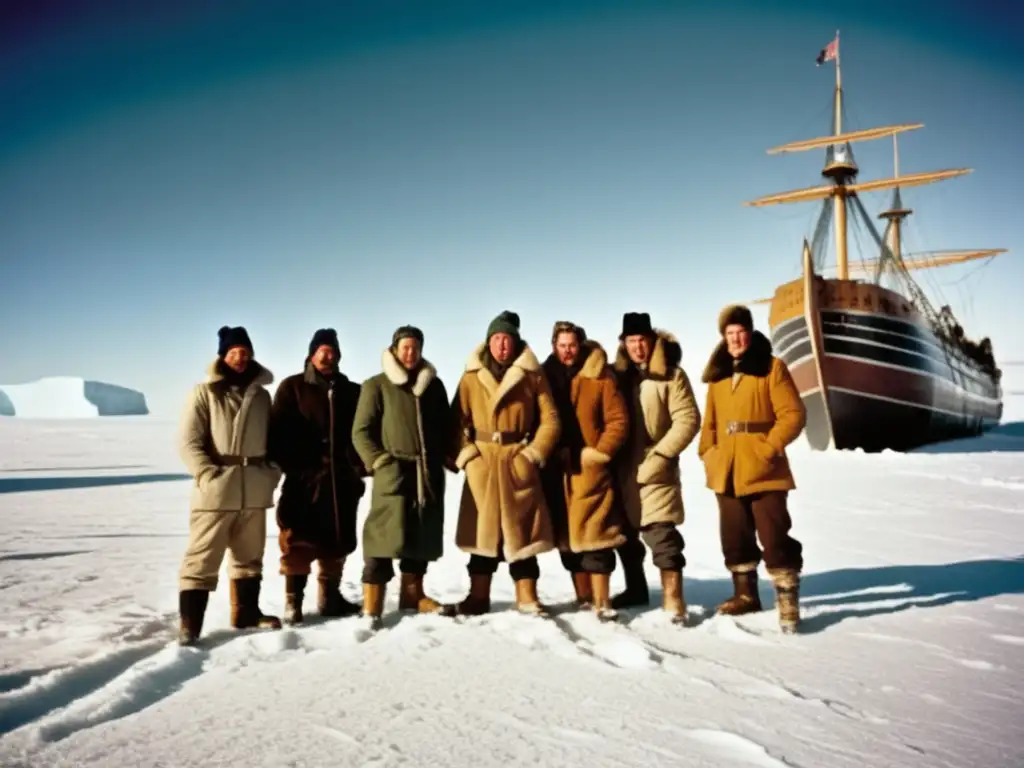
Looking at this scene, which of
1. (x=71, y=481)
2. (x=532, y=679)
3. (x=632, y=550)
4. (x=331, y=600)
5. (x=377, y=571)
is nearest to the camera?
(x=532, y=679)

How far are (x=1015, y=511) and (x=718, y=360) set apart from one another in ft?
25.8

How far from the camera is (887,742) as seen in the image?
2.43m

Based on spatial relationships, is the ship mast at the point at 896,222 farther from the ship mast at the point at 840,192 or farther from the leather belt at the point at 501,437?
the leather belt at the point at 501,437

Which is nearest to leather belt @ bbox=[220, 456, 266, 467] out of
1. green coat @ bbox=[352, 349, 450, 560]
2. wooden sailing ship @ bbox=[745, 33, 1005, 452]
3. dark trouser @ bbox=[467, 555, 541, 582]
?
green coat @ bbox=[352, 349, 450, 560]

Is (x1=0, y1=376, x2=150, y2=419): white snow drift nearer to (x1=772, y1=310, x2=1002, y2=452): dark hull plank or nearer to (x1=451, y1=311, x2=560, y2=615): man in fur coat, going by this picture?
(x1=772, y1=310, x2=1002, y2=452): dark hull plank

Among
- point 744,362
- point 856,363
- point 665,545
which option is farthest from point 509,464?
Result: point 856,363

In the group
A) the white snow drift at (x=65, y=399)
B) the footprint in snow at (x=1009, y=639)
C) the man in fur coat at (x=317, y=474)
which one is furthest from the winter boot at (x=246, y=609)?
the white snow drift at (x=65, y=399)

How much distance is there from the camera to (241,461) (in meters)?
3.86

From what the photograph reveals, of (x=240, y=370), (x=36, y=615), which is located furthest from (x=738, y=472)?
(x=36, y=615)

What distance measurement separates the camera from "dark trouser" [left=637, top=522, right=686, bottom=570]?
13.6 ft

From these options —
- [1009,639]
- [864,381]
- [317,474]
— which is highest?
[864,381]

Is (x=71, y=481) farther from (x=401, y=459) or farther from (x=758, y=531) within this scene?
(x=758, y=531)

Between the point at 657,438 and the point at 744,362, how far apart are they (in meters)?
0.74

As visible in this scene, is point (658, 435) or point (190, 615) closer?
point (190, 615)
